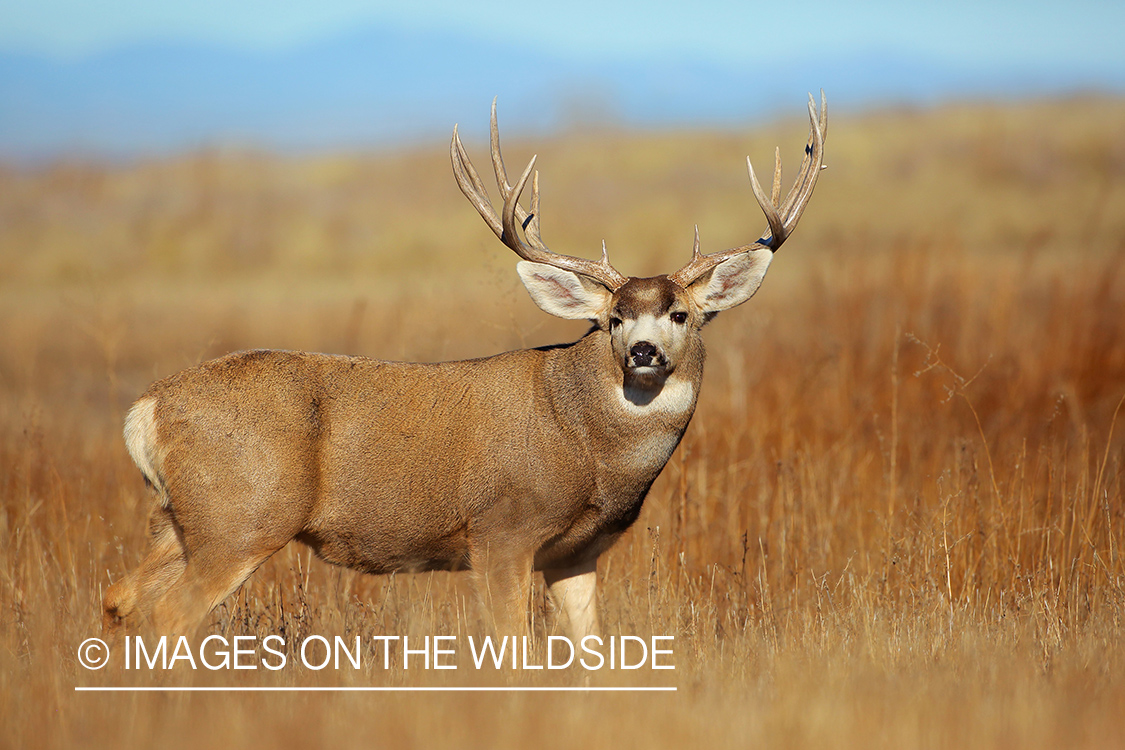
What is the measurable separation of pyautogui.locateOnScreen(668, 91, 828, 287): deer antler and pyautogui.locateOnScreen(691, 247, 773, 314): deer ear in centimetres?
3

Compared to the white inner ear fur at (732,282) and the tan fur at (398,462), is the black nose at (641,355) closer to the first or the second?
the tan fur at (398,462)

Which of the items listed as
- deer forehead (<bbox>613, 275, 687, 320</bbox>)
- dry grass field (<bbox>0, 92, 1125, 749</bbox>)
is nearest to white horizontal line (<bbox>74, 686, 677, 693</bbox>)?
dry grass field (<bbox>0, 92, 1125, 749</bbox>)

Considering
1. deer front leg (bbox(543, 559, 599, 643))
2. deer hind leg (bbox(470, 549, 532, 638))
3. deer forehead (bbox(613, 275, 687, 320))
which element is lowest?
deer front leg (bbox(543, 559, 599, 643))

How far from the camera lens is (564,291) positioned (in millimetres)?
5012

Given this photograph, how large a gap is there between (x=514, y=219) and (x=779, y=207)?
4.04ft

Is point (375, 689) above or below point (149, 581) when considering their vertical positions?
below

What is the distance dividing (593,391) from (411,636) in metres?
1.25

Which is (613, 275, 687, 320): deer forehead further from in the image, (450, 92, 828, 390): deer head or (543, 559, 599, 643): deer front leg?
(543, 559, 599, 643): deer front leg

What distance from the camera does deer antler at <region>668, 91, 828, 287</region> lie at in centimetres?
488

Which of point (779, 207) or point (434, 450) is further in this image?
point (779, 207)

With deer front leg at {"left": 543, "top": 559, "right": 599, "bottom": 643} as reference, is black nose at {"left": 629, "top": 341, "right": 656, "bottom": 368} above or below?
above
